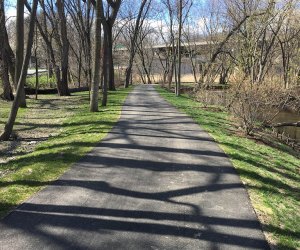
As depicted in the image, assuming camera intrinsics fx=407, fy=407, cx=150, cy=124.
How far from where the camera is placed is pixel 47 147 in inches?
403

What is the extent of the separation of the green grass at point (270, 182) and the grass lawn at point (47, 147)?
358cm

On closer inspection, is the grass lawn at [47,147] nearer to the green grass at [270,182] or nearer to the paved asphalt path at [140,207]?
the paved asphalt path at [140,207]

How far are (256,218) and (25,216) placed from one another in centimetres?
334

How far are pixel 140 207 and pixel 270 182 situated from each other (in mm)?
3437

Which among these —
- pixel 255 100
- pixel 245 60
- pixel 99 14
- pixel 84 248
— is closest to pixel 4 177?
pixel 84 248

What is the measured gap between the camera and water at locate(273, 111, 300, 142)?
66.0 feet

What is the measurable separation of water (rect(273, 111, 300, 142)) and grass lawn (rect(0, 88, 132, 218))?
28.3 ft

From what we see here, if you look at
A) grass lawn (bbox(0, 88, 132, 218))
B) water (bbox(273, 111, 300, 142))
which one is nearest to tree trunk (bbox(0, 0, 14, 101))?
grass lawn (bbox(0, 88, 132, 218))

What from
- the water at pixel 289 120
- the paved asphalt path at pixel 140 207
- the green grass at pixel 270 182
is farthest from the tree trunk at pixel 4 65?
the water at pixel 289 120

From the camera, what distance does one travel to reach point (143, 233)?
17.1ft

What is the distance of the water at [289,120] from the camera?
2011 centimetres

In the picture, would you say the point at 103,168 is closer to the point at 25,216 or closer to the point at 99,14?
the point at 25,216

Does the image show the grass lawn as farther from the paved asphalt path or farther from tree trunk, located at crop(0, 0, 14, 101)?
tree trunk, located at crop(0, 0, 14, 101)

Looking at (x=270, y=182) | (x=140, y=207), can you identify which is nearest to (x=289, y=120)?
(x=270, y=182)
